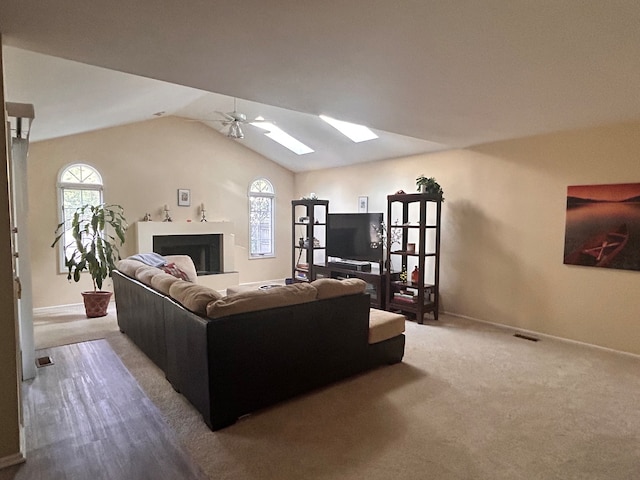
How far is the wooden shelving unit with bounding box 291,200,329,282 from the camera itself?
22.4ft

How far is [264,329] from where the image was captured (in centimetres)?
259

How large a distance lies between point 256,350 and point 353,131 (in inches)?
169

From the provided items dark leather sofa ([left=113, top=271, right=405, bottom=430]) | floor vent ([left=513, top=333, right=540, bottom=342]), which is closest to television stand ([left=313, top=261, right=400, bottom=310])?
floor vent ([left=513, top=333, right=540, bottom=342])

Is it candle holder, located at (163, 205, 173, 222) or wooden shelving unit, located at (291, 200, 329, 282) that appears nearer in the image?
candle holder, located at (163, 205, 173, 222)

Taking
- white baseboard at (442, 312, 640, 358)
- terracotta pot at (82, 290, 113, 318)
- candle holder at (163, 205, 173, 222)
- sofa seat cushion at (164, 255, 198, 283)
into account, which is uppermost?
candle holder at (163, 205, 173, 222)

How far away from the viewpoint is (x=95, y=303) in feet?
16.9

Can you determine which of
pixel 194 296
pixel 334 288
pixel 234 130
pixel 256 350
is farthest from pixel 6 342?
pixel 234 130

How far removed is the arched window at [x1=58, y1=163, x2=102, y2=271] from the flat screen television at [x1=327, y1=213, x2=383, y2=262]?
152 inches

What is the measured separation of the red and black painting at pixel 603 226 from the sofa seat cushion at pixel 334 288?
2.63 meters

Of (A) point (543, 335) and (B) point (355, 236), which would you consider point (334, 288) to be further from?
(B) point (355, 236)

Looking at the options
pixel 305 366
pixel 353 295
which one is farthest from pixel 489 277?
pixel 305 366

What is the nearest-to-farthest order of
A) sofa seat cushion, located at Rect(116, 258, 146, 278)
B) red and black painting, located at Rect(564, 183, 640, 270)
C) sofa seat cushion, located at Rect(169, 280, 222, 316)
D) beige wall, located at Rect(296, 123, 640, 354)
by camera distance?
sofa seat cushion, located at Rect(169, 280, 222, 316)
red and black painting, located at Rect(564, 183, 640, 270)
beige wall, located at Rect(296, 123, 640, 354)
sofa seat cushion, located at Rect(116, 258, 146, 278)

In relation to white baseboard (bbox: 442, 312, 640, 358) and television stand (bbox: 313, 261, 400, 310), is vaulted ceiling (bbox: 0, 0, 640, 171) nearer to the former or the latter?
television stand (bbox: 313, 261, 400, 310)

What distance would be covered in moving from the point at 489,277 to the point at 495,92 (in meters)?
2.67
